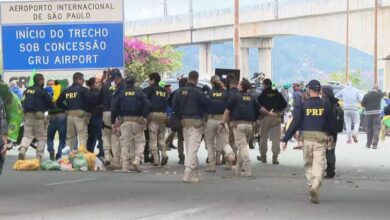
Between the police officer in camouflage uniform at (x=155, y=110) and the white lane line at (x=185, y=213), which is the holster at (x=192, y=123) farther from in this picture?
the white lane line at (x=185, y=213)

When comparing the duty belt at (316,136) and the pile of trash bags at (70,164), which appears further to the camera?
the pile of trash bags at (70,164)

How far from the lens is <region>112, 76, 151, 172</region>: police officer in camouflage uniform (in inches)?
544

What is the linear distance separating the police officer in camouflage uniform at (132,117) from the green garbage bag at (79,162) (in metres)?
0.84

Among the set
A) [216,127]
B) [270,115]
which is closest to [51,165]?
[216,127]

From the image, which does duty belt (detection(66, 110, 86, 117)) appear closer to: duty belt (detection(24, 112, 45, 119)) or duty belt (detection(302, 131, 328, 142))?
duty belt (detection(24, 112, 45, 119))

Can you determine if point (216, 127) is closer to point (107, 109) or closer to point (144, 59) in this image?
point (107, 109)

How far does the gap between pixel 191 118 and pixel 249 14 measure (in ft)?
179

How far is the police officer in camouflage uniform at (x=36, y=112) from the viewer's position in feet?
48.6

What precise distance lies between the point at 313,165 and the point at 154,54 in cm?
5026

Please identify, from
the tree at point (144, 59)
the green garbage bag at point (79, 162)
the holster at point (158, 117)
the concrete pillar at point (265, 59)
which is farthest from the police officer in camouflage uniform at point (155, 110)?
the concrete pillar at point (265, 59)

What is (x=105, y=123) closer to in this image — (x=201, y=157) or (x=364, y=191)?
(x=201, y=157)

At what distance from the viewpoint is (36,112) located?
14906mm

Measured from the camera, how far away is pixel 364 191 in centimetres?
1211

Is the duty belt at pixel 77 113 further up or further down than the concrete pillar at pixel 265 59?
further down
